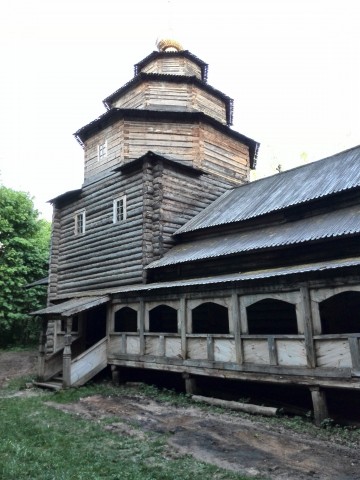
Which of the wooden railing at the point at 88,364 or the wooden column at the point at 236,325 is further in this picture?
the wooden railing at the point at 88,364

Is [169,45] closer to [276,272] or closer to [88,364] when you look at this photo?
[276,272]

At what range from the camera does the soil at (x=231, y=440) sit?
6324mm

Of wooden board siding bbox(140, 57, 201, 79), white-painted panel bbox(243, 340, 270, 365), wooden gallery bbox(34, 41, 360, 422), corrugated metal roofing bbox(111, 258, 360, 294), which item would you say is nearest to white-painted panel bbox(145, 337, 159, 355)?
wooden gallery bbox(34, 41, 360, 422)

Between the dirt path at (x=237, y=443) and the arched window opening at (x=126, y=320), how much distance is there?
579cm

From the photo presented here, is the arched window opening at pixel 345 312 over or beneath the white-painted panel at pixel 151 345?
over

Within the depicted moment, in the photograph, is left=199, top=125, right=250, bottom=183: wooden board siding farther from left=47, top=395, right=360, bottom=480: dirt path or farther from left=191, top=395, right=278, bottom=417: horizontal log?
left=47, top=395, right=360, bottom=480: dirt path

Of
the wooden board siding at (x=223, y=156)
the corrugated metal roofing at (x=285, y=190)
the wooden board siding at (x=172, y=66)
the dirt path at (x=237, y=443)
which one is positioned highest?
the wooden board siding at (x=172, y=66)

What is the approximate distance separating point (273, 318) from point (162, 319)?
493 centimetres

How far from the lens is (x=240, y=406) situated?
10.1 m

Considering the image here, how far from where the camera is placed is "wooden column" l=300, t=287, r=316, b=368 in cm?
908

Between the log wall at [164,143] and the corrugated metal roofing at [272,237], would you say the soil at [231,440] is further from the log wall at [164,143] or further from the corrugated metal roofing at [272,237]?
the log wall at [164,143]

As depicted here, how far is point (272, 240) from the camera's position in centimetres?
1237

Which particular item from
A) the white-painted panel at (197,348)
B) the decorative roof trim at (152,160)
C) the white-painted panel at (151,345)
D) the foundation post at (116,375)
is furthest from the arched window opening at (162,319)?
the decorative roof trim at (152,160)

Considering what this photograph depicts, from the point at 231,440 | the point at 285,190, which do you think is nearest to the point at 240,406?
the point at 231,440
